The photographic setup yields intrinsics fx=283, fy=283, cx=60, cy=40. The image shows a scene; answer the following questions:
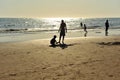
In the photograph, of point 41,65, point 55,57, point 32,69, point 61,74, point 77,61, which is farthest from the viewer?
point 55,57

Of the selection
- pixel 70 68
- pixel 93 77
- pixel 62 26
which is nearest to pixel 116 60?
pixel 70 68

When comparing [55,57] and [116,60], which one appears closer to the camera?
[116,60]

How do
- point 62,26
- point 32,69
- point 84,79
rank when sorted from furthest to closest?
1. point 62,26
2. point 32,69
3. point 84,79

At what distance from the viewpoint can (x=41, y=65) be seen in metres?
12.0

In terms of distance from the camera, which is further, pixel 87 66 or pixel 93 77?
pixel 87 66

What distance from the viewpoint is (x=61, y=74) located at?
1019 cm

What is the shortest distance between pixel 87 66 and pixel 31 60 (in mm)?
3075

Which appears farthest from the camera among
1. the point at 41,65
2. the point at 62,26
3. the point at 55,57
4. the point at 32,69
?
the point at 62,26

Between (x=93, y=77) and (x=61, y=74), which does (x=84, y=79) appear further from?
(x=61, y=74)

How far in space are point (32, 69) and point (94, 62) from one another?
289cm

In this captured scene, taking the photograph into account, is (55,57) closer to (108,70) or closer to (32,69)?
(32,69)

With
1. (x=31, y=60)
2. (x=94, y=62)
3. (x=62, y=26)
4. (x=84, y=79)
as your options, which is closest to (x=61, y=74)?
(x=84, y=79)

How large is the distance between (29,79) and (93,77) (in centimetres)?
218

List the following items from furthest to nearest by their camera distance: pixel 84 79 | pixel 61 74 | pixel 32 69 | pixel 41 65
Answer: pixel 41 65
pixel 32 69
pixel 61 74
pixel 84 79
